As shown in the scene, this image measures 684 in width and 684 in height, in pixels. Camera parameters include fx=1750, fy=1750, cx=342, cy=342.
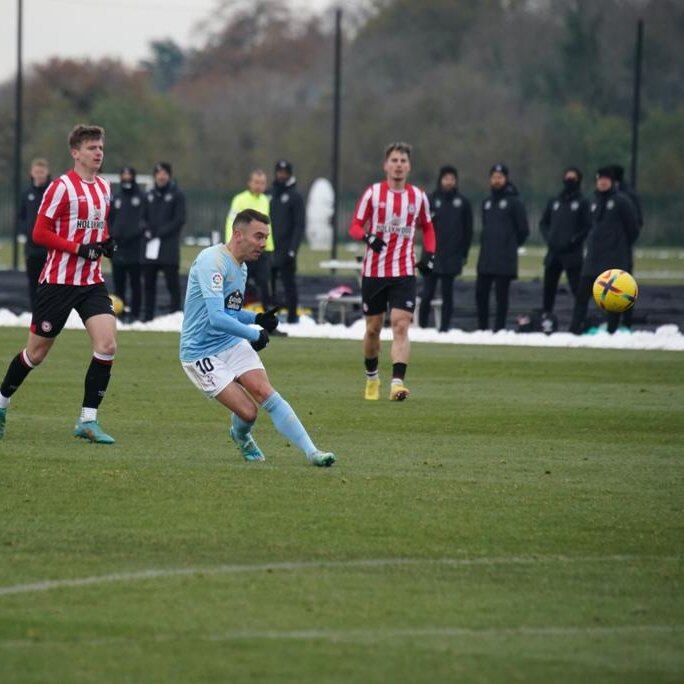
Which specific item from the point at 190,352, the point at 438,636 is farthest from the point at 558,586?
the point at 190,352

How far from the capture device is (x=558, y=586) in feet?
24.1

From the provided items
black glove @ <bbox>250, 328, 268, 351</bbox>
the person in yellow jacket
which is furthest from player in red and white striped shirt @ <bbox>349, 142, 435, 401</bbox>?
the person in yellow jacket

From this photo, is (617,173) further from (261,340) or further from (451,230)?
(261,340)

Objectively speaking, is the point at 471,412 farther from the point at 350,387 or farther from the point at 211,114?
the point at 211,114

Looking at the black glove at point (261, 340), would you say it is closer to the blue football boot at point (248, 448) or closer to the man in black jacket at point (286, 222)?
the blue football boot at point (248, 448)

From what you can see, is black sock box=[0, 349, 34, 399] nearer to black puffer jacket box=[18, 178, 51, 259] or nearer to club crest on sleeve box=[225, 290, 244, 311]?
club crest on sleeve box=[225, 290, 244, 311]

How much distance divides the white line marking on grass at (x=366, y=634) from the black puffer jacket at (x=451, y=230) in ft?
52.7

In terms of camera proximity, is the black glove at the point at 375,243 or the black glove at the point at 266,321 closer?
the black glove at the point at 266,321

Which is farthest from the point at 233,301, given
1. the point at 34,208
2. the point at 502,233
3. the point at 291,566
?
the point at 34,208

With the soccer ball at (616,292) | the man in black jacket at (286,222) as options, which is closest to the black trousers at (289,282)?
the man in black jacket at (286,222)

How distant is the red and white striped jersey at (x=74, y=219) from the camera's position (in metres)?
11.8

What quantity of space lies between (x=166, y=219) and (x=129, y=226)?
530mm

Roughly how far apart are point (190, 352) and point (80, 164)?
1.90m

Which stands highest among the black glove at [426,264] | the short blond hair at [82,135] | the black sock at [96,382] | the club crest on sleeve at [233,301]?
the short blond hair at [82,135]
